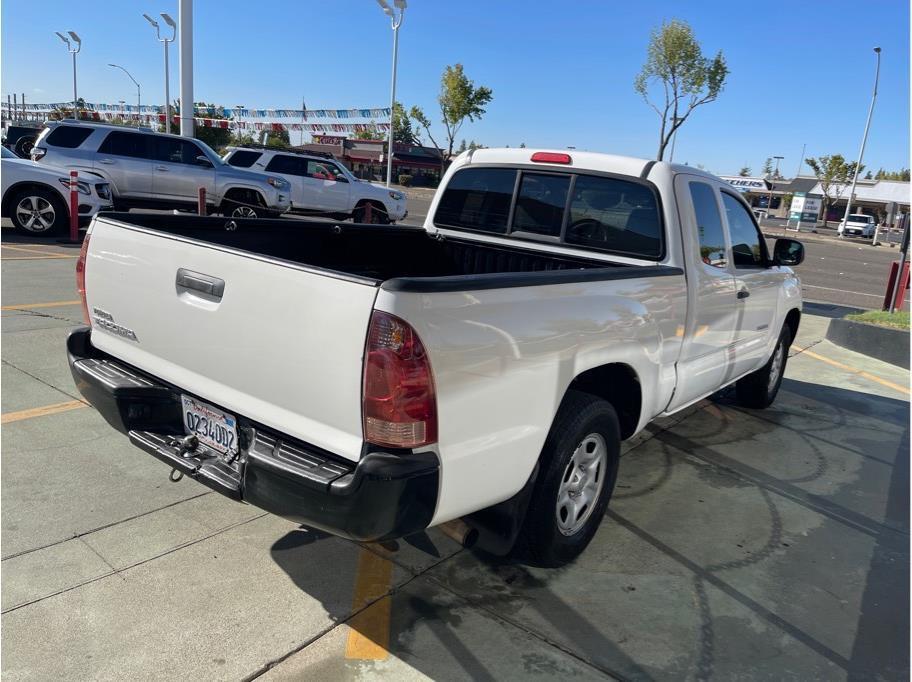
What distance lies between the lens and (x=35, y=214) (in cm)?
1212

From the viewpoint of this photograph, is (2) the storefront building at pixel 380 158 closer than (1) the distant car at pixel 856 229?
No

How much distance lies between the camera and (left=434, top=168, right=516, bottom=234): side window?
14.8 feet

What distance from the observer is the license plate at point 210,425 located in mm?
2678

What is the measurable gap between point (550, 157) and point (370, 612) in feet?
9.14

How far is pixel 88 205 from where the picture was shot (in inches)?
489

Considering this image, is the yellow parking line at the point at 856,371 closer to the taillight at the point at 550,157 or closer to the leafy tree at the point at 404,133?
the taillight at the point at 550,157

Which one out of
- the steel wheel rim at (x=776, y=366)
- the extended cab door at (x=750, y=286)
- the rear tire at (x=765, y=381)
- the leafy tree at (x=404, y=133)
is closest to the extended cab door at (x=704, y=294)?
the extended cab door at (x=750, y=286)

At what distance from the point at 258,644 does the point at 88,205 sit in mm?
11912

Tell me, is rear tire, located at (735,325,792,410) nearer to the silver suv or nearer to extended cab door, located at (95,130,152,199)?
the silver suv

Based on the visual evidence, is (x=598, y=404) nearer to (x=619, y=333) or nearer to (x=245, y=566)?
(x=619, y=333)

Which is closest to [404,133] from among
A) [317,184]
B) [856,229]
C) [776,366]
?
[856,229]

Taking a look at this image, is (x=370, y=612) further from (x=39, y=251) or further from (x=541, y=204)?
(x=39, y=251)

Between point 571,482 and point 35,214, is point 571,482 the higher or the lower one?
the lower one

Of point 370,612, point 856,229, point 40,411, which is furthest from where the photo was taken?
point 856,229
